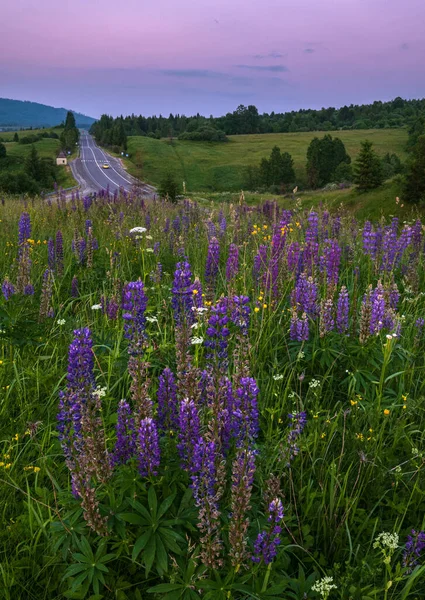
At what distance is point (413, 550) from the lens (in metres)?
2.15

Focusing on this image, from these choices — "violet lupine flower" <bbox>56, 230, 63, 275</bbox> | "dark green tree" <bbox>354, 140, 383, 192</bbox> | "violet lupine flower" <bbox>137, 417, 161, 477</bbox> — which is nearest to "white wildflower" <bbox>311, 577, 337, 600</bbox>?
"violet lupine flower" <bbox>137, 417, 161, 477</bbox>

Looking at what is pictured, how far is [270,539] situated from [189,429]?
1.96 ft

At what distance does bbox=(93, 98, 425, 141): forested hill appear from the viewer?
157m

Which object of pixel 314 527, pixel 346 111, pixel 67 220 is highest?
pixel 346 111

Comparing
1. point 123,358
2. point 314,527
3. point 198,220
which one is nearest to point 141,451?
point 314,527

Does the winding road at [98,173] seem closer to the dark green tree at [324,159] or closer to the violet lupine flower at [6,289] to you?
the dark green tree at [324,159]

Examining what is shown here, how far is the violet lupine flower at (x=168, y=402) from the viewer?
2.40m

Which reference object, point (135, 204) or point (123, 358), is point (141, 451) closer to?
point (123, 358)

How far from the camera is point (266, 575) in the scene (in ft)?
6.10

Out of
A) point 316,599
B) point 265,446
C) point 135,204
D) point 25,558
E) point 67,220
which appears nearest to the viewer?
point 316,599

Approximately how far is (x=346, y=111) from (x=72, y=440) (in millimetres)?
206372

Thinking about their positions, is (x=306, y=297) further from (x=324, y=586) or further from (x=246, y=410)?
(x=324, y=586)

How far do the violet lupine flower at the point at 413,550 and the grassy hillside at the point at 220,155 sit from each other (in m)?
85.1

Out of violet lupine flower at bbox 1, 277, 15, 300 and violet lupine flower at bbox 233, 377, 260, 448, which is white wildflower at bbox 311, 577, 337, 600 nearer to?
violet lupine flower at bbox 233, 377, 260, 448
